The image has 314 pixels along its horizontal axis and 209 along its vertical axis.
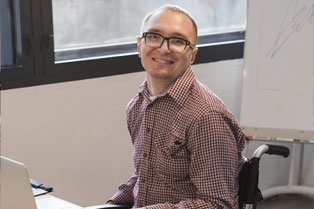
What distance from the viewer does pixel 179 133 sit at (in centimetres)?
153

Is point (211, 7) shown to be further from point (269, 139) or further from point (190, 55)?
point (190, 55)

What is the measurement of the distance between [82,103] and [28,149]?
343 mm

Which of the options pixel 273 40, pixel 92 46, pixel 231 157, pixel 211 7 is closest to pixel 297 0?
pixel 273 40

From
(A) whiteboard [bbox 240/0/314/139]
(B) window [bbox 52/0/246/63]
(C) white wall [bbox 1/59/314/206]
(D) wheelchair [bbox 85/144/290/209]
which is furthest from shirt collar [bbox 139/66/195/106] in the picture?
(A) whiteboard [bbox 240/0/314/139]

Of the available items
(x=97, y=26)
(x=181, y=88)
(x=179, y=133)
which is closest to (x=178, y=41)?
(x=181, y=88)

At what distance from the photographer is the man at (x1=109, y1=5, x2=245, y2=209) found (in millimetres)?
1478

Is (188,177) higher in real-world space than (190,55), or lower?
lower

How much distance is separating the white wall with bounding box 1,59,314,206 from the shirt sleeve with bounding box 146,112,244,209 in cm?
92

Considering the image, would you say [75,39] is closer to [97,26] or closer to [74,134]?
[97,26]

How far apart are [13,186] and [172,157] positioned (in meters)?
0.52

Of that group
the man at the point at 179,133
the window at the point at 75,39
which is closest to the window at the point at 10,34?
the window at the point at 75,39

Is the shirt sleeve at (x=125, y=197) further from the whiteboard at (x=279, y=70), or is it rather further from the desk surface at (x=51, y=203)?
the whiteboard at (x=279, y=70)

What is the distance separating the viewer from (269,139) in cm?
284

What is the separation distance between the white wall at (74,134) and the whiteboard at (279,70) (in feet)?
2.19
